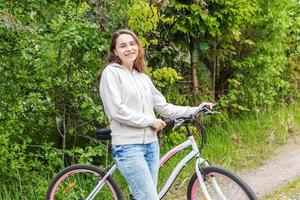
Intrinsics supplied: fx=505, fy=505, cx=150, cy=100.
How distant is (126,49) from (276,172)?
3.23 m

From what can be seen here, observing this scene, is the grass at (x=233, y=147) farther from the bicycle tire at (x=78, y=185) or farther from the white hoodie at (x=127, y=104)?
the white hoodie at (x=127, y=104)

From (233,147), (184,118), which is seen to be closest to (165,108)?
(184,118)

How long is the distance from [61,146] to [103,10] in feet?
4.97

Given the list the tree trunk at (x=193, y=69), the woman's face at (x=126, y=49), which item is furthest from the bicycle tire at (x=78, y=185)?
the tree trunk at (x=193, y=69)

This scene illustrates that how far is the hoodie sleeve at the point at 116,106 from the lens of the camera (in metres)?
3.46

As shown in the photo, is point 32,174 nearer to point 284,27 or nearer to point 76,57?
point 76,57

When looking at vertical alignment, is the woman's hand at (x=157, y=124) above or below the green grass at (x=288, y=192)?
above

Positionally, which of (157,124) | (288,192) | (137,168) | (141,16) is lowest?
(288,192)

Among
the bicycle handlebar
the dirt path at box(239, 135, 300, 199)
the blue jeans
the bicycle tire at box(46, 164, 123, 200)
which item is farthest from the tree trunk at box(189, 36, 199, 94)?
the blue jeans

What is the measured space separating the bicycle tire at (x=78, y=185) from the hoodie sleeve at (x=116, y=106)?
719mm

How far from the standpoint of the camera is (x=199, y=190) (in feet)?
13.3

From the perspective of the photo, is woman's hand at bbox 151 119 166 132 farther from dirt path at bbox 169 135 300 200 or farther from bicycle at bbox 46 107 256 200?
dirt path at bbox 169 135 300 200

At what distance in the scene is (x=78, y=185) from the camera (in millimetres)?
4504

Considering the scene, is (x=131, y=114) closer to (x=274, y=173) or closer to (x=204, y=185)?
(x=204, y=185)
